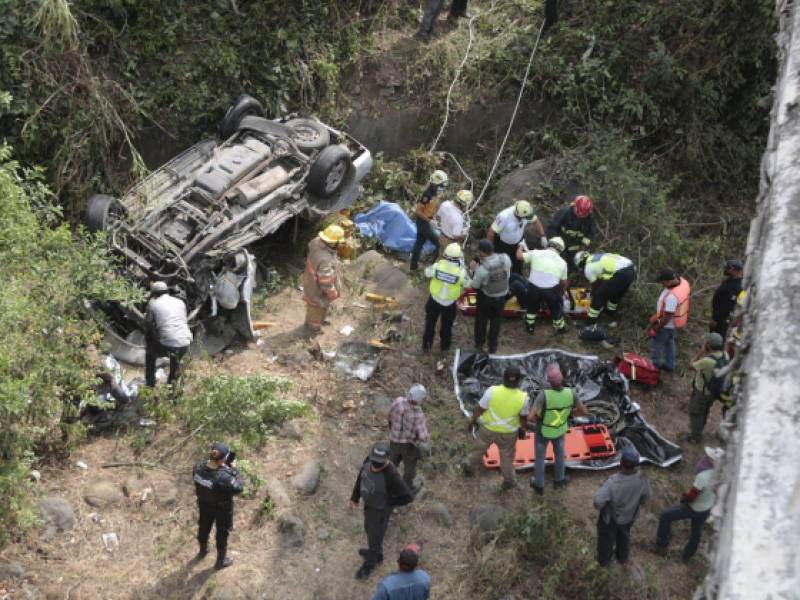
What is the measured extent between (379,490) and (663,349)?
4.36 m

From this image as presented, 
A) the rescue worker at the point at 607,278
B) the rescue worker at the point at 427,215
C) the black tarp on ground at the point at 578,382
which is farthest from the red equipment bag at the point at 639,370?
the rescue worker at the point at 427,215

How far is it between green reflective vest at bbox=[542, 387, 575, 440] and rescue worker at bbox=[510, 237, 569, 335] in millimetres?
2212

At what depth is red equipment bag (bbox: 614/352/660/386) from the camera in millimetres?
8586

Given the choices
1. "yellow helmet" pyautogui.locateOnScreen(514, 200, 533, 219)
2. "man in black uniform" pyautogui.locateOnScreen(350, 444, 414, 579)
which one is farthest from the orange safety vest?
"man in black uniform" pyautogui.locateOnScreen(350, 444, 414, 579)

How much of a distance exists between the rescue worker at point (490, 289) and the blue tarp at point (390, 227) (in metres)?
2.05

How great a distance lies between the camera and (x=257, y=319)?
9.37 meters

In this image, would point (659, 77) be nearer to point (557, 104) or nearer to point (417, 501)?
point (557, 104)

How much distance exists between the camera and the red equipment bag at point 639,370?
859cm

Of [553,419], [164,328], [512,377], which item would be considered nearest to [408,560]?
[512,377]

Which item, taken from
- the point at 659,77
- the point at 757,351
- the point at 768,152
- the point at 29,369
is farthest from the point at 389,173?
the point at 757,351

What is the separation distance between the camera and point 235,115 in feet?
33.0

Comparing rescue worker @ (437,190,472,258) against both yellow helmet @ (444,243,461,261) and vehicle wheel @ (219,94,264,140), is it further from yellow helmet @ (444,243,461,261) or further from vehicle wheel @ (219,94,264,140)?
vehicle wheel @ (219,94,264,140)

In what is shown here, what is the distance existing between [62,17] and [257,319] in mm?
4419

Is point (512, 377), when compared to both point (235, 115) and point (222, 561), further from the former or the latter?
point (235, 115)
